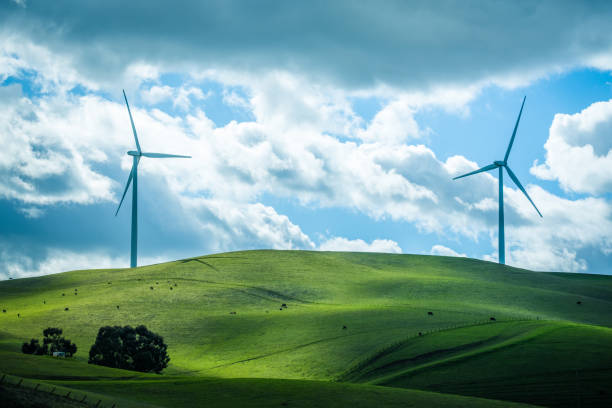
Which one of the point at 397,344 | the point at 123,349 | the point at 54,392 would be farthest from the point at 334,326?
the point at 54,392

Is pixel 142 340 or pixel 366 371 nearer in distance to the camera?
pixel 366 371

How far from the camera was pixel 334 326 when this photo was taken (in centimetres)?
7344

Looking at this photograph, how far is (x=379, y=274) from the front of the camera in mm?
117312

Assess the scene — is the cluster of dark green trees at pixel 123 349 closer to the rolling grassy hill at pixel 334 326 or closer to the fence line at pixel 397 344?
the rolling grassy hill at pixel 334 326

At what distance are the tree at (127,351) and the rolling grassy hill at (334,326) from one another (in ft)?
6.60

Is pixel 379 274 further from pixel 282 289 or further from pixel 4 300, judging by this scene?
pixel 4 300

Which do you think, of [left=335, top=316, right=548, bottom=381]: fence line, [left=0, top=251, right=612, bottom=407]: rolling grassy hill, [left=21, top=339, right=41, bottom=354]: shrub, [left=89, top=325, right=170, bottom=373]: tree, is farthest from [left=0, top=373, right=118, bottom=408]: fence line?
[left=21, top=339, right=41, bottom=354]: shrub

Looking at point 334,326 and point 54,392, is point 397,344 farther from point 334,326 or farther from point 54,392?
point 54,392

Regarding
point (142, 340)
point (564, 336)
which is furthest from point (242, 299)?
point (564, 336)

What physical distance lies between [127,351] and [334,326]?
22.9 meters

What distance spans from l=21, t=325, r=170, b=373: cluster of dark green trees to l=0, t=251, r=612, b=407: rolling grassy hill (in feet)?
5.43

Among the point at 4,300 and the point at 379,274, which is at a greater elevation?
the point at 379,274

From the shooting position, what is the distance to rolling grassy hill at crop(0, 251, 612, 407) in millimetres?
49594

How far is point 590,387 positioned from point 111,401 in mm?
34862
